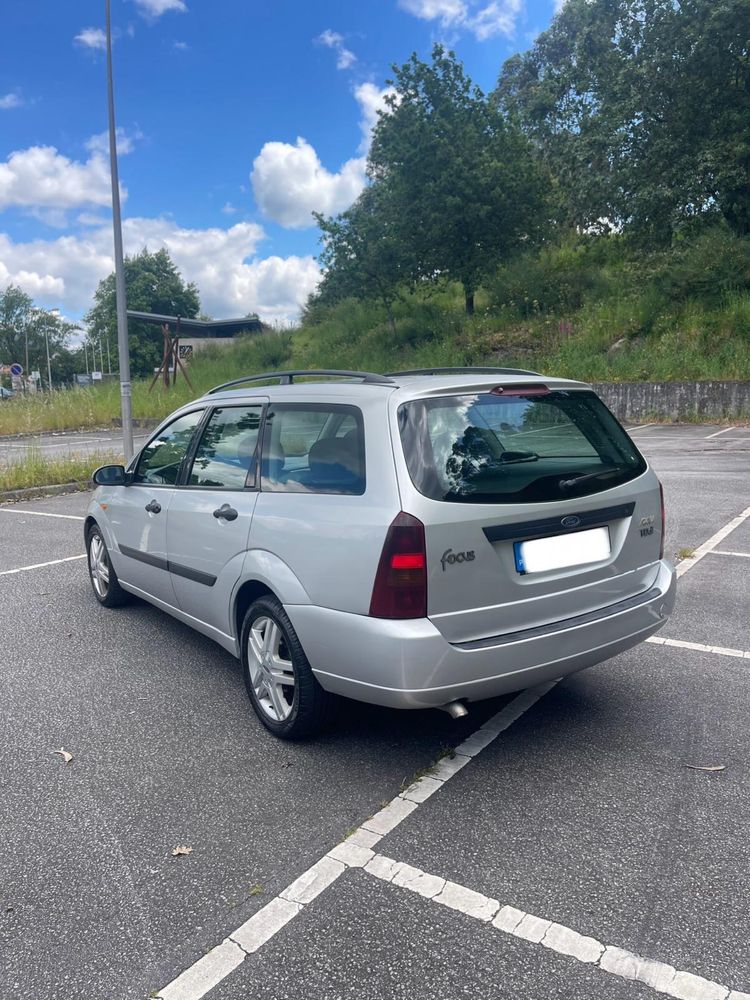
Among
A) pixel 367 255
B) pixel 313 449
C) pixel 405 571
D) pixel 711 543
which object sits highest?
pixel 367 255

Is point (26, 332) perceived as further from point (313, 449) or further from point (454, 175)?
point (313, 449)

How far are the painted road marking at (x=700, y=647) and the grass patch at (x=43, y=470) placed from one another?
34.4ft

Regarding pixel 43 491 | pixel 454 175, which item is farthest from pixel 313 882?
pixel 454 175

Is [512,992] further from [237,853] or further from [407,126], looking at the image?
[407,126]

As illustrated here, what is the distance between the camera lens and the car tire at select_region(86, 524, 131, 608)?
222 inches

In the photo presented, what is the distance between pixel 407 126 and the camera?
31547mm

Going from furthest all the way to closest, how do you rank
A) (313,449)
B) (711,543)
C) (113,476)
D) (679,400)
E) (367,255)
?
1. (367,255)
2. (679,400)
3. (711,543)
4. (113,476)
5. (313,449)

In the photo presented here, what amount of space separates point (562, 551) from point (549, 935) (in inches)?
57.2

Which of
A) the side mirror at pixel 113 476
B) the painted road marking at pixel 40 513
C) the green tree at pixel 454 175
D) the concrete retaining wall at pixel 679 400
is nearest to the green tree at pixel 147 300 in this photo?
the green tree at pixel 454 175

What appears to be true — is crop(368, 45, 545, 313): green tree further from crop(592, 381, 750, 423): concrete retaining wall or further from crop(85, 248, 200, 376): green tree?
crop(85, 248, 200, 376): green tree

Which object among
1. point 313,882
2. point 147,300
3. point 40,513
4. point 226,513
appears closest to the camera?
point 313,882

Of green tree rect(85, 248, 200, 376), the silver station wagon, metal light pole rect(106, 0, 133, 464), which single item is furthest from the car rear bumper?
green tree rect(85, 248, 200, 376)

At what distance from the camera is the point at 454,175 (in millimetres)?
30438

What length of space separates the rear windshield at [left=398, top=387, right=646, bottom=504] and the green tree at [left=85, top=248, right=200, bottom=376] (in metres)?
72.3
